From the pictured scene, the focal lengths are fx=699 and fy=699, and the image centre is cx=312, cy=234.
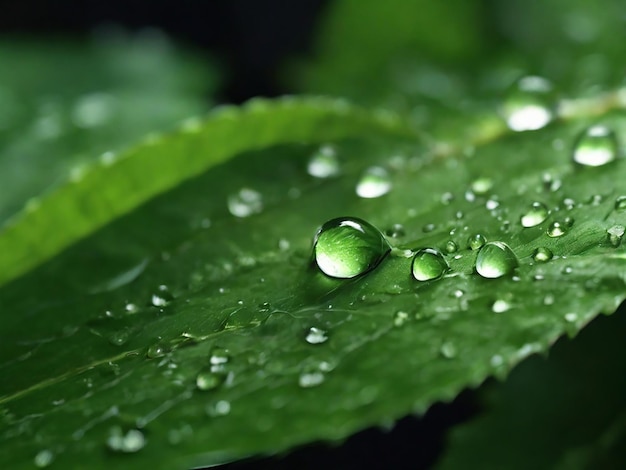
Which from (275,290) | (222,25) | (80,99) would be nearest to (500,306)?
(275,290)

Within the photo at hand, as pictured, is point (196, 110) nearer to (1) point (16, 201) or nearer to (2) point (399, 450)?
(1) point (16, 201)

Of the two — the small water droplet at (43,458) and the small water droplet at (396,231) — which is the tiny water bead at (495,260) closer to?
the small water droplet at (396,231)

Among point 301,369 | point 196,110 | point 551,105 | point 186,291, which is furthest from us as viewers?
point 196,110

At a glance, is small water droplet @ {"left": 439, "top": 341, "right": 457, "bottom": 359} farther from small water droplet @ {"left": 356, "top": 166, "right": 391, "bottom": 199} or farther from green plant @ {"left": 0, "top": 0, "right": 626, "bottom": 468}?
small water droplet @ {"left": 356, "top": 166, "right": 391, "bottom": 199}

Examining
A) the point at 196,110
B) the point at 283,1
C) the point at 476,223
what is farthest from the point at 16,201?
the point at 283,1

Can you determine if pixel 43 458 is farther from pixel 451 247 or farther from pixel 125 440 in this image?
pixel 451 247

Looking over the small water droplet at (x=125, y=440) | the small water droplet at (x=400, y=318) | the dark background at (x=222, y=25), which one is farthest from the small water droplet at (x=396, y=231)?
the dark background at (x=222, y=25)
